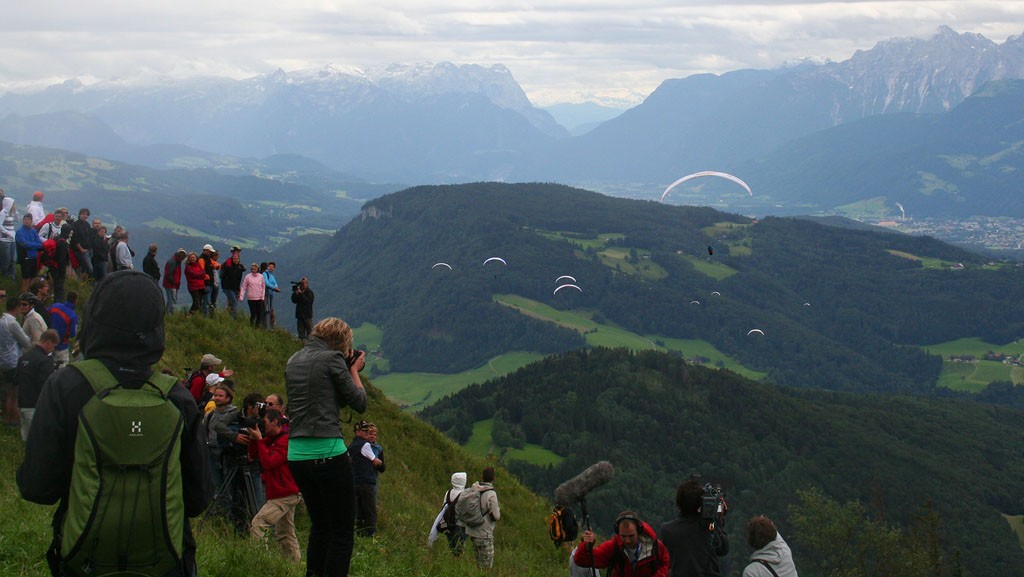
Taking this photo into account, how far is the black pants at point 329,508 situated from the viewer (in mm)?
7273

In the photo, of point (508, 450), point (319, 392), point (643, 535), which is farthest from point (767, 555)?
point (508, 450)

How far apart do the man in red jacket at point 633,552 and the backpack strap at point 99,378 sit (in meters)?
4.94

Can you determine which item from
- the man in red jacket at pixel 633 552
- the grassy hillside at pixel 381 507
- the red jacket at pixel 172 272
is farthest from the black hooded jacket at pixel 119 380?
the red jacket at pixel 172 272

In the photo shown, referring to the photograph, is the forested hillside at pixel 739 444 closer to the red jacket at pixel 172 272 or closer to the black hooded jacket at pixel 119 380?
the red jacket at pixel 172 272

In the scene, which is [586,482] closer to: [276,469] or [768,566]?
[768,566]

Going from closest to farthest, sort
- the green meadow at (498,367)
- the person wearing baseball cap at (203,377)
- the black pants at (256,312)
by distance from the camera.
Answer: the person wearing baseball cap at (203,377) < the black pants at (256,312) < the green meadow at (498,367)

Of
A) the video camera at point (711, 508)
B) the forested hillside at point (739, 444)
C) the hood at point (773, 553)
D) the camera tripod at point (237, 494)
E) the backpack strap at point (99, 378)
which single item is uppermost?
the backpack strap at point (99, 378)

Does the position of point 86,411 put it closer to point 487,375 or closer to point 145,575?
point 145,575

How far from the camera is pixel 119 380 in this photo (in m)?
4.73

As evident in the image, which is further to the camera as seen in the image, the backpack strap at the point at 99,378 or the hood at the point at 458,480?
the hood at the point at 458,480

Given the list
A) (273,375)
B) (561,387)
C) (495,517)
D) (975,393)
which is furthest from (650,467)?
(975,393)

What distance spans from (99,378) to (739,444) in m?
103

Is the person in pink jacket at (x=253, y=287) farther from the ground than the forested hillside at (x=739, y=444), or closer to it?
farther from the ground

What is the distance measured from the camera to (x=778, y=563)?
27.5 ft
